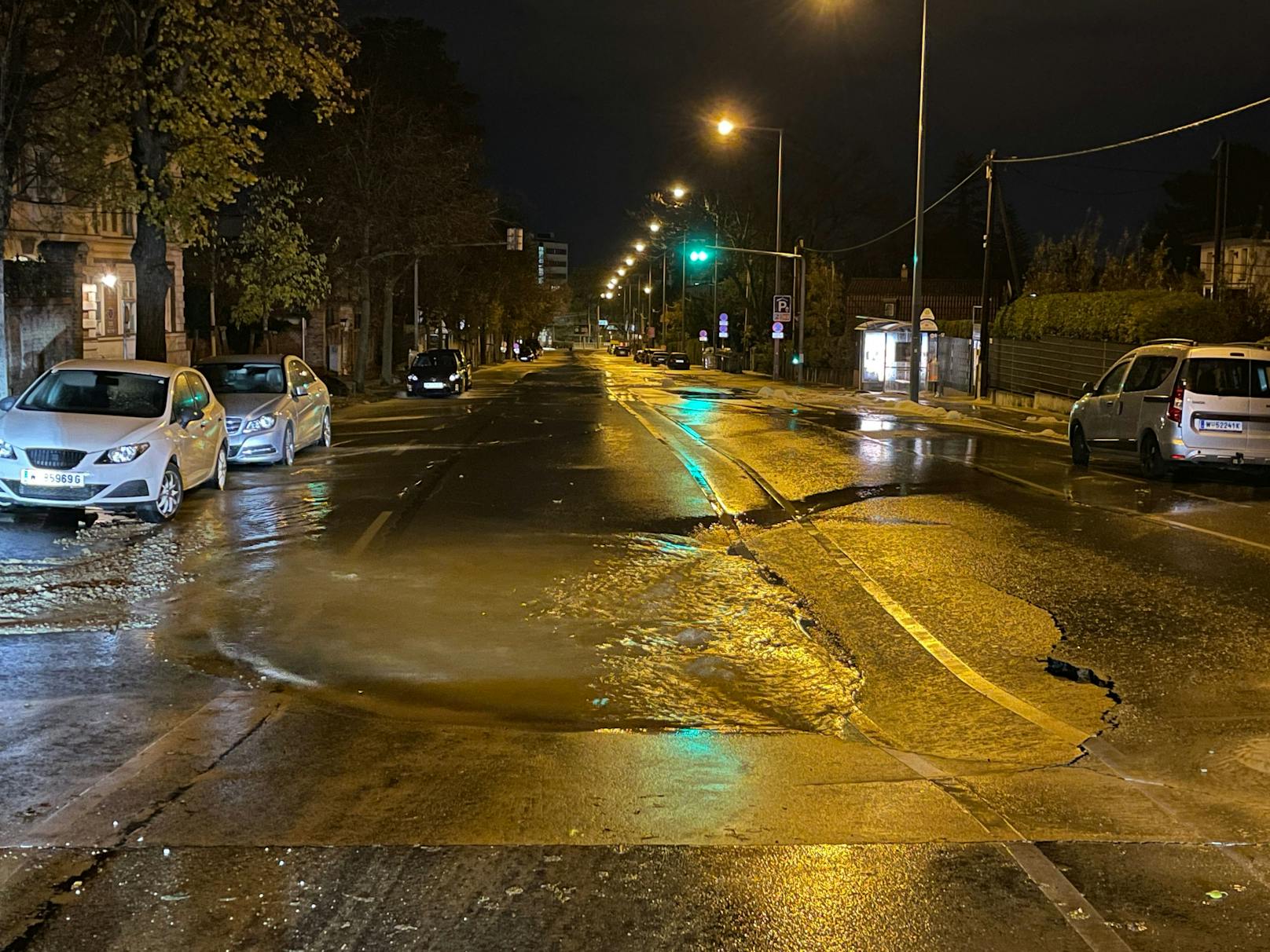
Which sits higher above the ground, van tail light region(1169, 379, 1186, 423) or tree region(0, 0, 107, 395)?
tree region(0, 0, 107, 395)

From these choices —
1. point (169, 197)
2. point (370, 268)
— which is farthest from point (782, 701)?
point (370, 268)

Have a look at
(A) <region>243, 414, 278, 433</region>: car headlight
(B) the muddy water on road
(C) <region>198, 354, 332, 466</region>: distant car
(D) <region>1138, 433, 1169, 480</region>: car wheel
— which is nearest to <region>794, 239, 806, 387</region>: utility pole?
(C) <region>198, 354, 332, 466</region>: distant car

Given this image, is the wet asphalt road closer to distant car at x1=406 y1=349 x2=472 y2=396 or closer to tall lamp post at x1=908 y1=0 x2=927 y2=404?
tall lamp post at x1=908 y1=0 x2=927 y2=404

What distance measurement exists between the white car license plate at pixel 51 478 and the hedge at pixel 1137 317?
24.2 meters

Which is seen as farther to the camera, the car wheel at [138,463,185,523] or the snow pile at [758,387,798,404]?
the snow pile at [758,387,798,404]

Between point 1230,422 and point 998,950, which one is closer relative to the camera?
point 998,950

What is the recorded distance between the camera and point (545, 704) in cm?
710

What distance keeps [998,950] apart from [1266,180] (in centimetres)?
8974

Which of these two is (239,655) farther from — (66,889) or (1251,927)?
(1251,927)

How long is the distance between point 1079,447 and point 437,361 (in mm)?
27671

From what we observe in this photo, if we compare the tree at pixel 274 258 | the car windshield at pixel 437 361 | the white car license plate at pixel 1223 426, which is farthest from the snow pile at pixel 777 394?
the white car license plate at pixel 1223 426

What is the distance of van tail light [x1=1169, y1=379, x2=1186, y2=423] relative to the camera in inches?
677

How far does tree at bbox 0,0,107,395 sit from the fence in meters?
21.7

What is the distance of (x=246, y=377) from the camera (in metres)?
19.8
